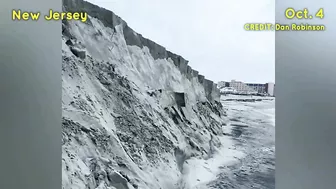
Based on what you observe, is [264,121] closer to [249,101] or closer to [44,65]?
[249,101]

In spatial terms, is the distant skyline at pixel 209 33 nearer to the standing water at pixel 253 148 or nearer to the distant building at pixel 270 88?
the distant building at pixel 270 88

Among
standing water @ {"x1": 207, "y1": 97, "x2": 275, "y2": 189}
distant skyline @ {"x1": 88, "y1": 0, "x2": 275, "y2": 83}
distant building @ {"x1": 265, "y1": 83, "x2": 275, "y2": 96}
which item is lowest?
standing water @ {"x1": 207, "y1": 97, "x2": 275, "y2": 189}

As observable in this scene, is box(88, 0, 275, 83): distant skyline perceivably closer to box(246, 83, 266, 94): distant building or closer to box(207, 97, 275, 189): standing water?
box(246, 83, 266, 94): distant building

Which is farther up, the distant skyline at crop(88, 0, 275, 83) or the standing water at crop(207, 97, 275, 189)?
the distant skyline at crop(88, 0, 275, 83)

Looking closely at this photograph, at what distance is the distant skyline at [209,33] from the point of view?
4.99 ft

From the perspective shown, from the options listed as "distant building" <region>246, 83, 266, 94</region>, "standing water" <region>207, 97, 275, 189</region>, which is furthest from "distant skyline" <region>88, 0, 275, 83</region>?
"standing water" <region>207, 97, 275, 189</region>

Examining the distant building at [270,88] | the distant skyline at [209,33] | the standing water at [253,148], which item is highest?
the distant skyline at [209,33]

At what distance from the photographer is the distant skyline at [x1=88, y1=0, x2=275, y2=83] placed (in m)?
1.52

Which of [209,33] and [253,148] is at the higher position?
[209,33]

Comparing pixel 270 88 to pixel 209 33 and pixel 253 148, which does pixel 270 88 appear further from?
pixel 209 33

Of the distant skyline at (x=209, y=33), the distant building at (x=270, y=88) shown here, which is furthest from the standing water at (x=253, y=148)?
the distant skyline at (x=209, y=33)

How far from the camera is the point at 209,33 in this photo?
60.4 inches

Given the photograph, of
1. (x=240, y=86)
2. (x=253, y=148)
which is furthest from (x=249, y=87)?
(x=253, y=148)
